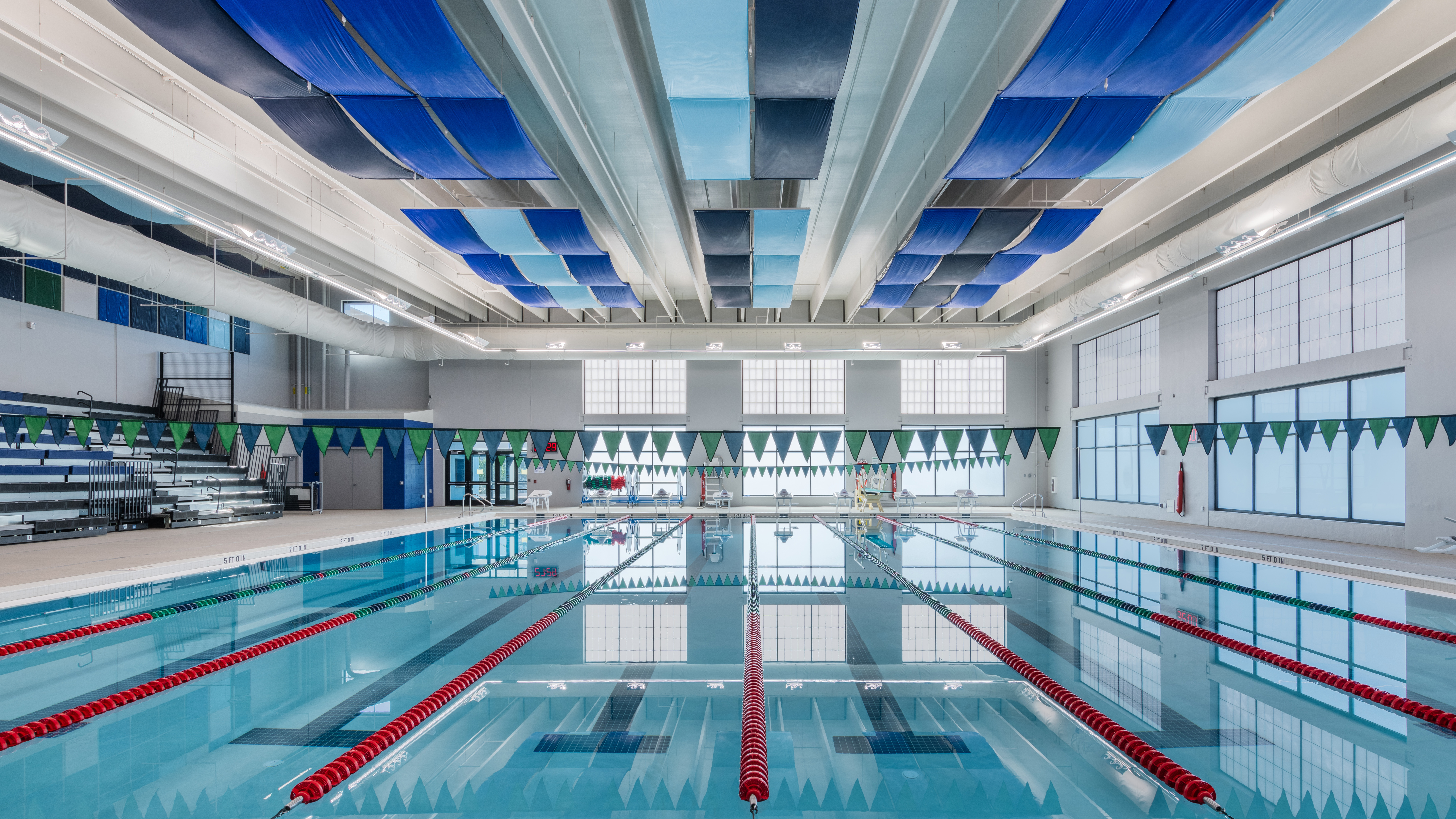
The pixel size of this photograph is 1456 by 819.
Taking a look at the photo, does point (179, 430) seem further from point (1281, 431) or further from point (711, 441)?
point (1281, 431)

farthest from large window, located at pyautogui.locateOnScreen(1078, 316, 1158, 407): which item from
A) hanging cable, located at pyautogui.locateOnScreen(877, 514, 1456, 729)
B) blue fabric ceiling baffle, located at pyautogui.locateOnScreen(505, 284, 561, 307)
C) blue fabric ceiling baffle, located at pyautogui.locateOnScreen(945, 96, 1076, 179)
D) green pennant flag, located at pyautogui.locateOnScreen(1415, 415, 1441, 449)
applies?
blue fabric ceiling baffle, located at pyautogui.locateOnScreen(505, 284, 561, 307)

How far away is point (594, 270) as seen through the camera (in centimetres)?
1019

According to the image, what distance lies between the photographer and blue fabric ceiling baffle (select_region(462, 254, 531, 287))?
9.97 meters

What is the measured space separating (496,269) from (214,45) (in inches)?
226

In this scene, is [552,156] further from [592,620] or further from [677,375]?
[677,375]

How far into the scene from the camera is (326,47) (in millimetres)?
4680

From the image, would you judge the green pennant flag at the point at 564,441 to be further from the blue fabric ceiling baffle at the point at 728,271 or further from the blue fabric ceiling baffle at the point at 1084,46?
the blue fabric ceiling baffle at the point at 1084,46

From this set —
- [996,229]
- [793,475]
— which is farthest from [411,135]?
[793,475]

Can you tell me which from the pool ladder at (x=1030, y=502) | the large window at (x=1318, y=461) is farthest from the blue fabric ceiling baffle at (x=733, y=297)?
the pool ladder at (x=1030, y=502)

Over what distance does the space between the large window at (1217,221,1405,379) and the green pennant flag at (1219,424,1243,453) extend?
1605 mm

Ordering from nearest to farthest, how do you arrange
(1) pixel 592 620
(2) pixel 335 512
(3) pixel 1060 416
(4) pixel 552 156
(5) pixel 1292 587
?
(1) pixel 592 620, (5) pixel 1292 587, (4) pixel 552 156, (2) pixel 335 512, (3) pixel 1060 416

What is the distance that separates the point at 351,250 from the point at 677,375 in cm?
1039

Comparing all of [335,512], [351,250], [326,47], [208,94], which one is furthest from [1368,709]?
[335,512]

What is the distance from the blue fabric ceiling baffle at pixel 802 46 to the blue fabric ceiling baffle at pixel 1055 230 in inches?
167
